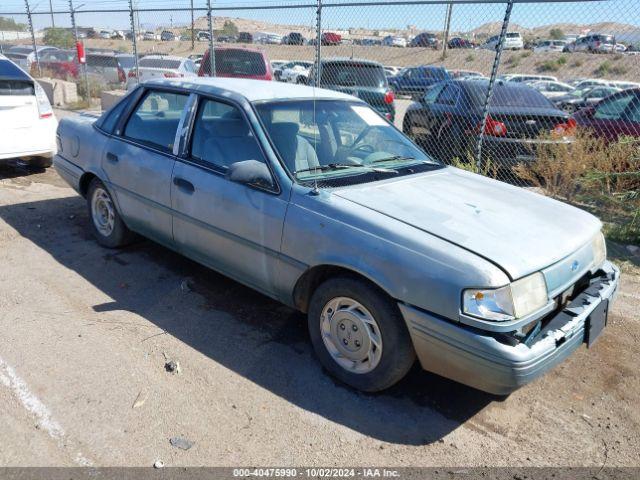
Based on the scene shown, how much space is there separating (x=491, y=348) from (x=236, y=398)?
146 centimetres

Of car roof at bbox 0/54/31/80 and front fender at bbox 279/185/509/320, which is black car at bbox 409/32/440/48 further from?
front fender at bbox 279/185/509/320

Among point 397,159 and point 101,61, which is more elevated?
point 397,159

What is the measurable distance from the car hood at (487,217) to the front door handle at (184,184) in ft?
4.05

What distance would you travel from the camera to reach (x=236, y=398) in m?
3.04

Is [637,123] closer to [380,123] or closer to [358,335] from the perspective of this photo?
[380,123]


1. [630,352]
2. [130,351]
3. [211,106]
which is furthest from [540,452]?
[211,106]

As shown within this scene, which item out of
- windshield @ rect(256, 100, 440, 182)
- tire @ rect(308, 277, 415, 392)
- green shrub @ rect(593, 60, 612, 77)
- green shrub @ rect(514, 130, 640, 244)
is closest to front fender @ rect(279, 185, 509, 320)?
tire @ rect(308, 277, 415, 392)

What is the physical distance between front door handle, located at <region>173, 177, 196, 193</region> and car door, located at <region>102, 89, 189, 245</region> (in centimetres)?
10

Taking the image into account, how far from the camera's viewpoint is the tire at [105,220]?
4879mm

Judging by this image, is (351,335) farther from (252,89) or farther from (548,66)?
(548,66)

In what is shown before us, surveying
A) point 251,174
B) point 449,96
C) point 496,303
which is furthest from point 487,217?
point 449,96

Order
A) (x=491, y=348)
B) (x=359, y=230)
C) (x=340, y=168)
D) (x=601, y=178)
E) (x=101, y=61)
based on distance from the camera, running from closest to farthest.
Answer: (x=491, y=348) < (x=359, y=230) < (x=340, y=168) < (x=601, y=178) < (x=101, y=61)

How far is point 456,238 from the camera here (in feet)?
9.18

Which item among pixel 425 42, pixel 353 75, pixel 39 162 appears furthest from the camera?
pixel 425 42
